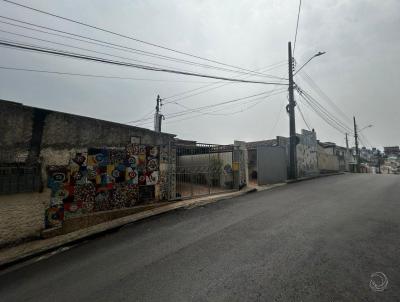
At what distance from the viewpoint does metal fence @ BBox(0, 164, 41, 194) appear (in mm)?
5652

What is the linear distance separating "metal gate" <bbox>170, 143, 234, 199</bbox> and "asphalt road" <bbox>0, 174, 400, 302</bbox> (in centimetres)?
362

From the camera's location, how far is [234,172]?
479 inches

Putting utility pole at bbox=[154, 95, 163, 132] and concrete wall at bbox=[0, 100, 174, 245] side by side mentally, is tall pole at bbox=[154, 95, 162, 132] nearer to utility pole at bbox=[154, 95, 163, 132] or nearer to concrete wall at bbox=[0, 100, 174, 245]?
utility pole at bbox=[154, 95, 163, 132]

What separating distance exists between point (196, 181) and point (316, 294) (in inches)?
325

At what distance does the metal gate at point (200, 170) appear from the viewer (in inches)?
382

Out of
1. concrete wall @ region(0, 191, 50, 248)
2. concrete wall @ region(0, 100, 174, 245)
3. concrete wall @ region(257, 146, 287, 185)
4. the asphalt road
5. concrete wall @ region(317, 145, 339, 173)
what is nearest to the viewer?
the asphalt road

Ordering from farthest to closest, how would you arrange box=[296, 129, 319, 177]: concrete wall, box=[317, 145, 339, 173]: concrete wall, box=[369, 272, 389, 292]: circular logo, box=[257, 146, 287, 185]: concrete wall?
box=[317, 145, 339, 173]: concrete wall, box=[296, 129, 319, 177]: concrete wall, box=[257, 146, 287, 185]: concrete wall, box=[369, 272, 389, 292]: circular logo

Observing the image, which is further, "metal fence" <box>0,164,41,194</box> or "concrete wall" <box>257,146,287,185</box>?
"concrete wall" <box>257,146,287,185</box>

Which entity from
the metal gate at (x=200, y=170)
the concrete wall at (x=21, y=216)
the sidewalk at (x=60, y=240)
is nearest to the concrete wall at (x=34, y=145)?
the concrete wall at (x=21, y=216)

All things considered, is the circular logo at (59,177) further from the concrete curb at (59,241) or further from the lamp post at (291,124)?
the lamp post at (291,124)

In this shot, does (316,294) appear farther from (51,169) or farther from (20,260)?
(51,169)

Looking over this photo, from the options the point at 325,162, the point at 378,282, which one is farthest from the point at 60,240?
the point at 325,162

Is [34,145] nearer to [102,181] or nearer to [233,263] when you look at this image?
[102,181]

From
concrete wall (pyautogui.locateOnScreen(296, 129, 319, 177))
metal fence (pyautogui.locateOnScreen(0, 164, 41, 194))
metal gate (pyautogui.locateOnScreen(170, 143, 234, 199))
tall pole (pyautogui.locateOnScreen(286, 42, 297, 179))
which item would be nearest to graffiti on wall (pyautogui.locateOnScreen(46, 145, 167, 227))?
metal fence (pyautogui.locateOnScreen(0, 164, 41, 194))
